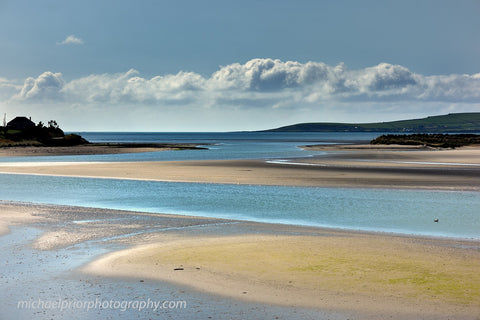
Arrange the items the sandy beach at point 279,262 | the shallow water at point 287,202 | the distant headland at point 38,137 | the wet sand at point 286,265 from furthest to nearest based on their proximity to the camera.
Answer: the distant headland at point 38,137
the shallow water at point 287,202
the sandy beach at point 279,262
the wet sand at point 286,265

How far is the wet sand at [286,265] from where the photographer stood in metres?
10.4

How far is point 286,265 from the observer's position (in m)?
13.4

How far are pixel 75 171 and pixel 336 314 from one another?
43.1 metres

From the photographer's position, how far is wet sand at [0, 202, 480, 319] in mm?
10406

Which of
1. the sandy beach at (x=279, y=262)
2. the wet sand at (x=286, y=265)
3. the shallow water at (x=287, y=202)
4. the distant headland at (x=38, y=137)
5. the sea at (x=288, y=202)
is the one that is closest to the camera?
the wet sand at (x=286, y=265)

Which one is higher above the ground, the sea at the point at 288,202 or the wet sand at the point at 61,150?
the wet sand at the point at 61,150

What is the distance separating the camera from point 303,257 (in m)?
14.3

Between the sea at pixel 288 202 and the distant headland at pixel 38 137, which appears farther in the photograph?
the distant headland at pixel 38 137

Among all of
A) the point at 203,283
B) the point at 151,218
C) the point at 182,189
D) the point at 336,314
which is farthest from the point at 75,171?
the point at 336,314

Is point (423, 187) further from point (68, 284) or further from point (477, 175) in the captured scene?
point (68, 284)

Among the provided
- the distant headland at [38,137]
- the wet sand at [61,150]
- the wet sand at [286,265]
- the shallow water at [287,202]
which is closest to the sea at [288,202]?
the shallow water at [287,202]

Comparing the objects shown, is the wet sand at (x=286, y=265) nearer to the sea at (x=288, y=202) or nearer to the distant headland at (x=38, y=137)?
the sea at (x=288, y=202)

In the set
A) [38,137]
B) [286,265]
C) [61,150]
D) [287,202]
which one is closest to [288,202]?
[287,202]

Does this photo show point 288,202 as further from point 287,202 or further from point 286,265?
point 286,265
